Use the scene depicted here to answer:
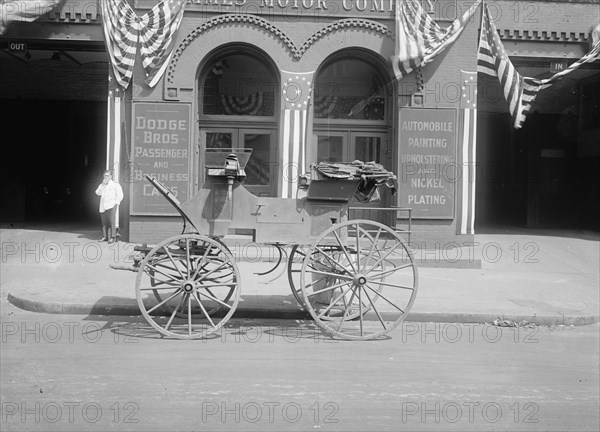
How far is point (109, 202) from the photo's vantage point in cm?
1473

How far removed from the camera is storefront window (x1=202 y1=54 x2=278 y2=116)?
1564 centimetres

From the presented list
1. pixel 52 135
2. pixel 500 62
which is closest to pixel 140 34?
pixel 500 62

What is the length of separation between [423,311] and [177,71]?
341 inches

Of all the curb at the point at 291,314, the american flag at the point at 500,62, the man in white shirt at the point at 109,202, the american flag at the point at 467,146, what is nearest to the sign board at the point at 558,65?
the american flag at the point at 500,62

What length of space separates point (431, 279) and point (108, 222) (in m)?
7.71

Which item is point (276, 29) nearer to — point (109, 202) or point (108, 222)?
point (109, 202)

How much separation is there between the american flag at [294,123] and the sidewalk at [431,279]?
2070 mm

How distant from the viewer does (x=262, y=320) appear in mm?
8938

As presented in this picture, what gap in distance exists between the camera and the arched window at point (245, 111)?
15570 millimetres

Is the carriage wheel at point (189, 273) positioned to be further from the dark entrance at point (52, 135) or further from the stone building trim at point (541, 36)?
the dark entrance at point (52, 135)

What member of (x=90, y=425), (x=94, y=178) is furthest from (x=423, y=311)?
(x=94, y=178)

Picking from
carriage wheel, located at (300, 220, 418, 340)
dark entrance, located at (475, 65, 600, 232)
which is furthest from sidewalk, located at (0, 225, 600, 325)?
dark entrance, located at (475, 65, 600, 232)

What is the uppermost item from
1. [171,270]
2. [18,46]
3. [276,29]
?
[276,29]

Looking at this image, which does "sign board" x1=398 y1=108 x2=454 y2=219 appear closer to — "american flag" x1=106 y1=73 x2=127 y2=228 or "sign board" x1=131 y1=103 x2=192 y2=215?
"sign board" x1=131 y1=103 x2=192 y2=215
